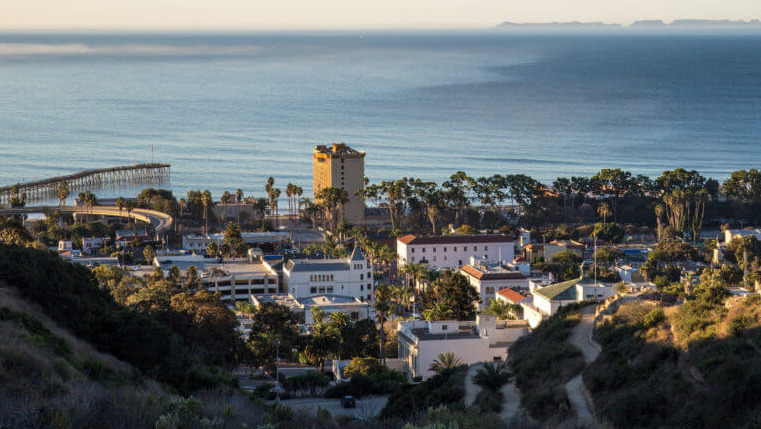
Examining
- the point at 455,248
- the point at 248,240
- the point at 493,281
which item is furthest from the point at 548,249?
the point at 248,240

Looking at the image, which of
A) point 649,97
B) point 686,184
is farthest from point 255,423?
point 649,97

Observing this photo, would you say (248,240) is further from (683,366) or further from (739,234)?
(683,366)

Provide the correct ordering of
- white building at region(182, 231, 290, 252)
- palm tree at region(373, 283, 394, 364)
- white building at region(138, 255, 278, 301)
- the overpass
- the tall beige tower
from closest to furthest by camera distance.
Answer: palm tree at region(373, 283, 394, 364) → white building at region(138, 255, 278, 301) → white building at region(182, 231, 290, 252) → the overpass → the tall beige tower

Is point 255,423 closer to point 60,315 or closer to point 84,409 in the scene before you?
point 84,409

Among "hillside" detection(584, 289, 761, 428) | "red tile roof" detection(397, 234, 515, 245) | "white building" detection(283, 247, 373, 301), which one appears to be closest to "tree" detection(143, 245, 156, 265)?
"white building" detection(283, 247, 373, 301)

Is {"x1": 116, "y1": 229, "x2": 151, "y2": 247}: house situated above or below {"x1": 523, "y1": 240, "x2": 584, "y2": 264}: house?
above

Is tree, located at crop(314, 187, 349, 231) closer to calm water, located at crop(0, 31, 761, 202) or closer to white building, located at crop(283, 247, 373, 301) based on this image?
white building, located at crop(283, 247, 373, 301)

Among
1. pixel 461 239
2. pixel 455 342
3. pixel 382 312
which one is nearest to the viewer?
pixel 455 342
